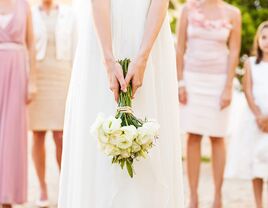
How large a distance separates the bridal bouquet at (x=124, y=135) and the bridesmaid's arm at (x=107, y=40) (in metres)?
0.16

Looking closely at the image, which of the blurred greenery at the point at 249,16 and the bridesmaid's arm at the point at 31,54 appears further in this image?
the blurred greenery at the point at 249,16

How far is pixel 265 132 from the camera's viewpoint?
621cm

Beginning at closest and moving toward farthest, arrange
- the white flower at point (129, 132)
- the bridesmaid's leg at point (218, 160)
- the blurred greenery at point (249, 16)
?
the white flower at point (129, 132)
the bridesmaid's leg at point (218, 160)
the blurred greenery at point (249, 16)

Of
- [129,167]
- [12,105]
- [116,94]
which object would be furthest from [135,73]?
[12,105]

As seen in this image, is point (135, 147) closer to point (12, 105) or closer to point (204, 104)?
point (12, 105)

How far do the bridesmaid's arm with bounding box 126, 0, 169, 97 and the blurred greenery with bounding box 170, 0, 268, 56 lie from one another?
661cm

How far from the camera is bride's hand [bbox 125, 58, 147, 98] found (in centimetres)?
391

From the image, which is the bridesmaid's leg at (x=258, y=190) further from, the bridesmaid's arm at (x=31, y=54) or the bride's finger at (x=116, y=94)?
the bride's finger at (x=116, y=94)

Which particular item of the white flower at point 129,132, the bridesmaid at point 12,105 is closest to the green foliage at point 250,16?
the bridesmaid at point 12,105

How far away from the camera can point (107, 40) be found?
397cm

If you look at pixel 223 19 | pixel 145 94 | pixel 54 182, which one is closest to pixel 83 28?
pixel 145 94

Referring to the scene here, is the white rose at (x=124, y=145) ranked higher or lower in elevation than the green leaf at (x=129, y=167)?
higher

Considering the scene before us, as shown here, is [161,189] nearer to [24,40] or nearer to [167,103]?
[167,103]

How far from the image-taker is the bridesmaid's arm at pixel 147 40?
3912mm
